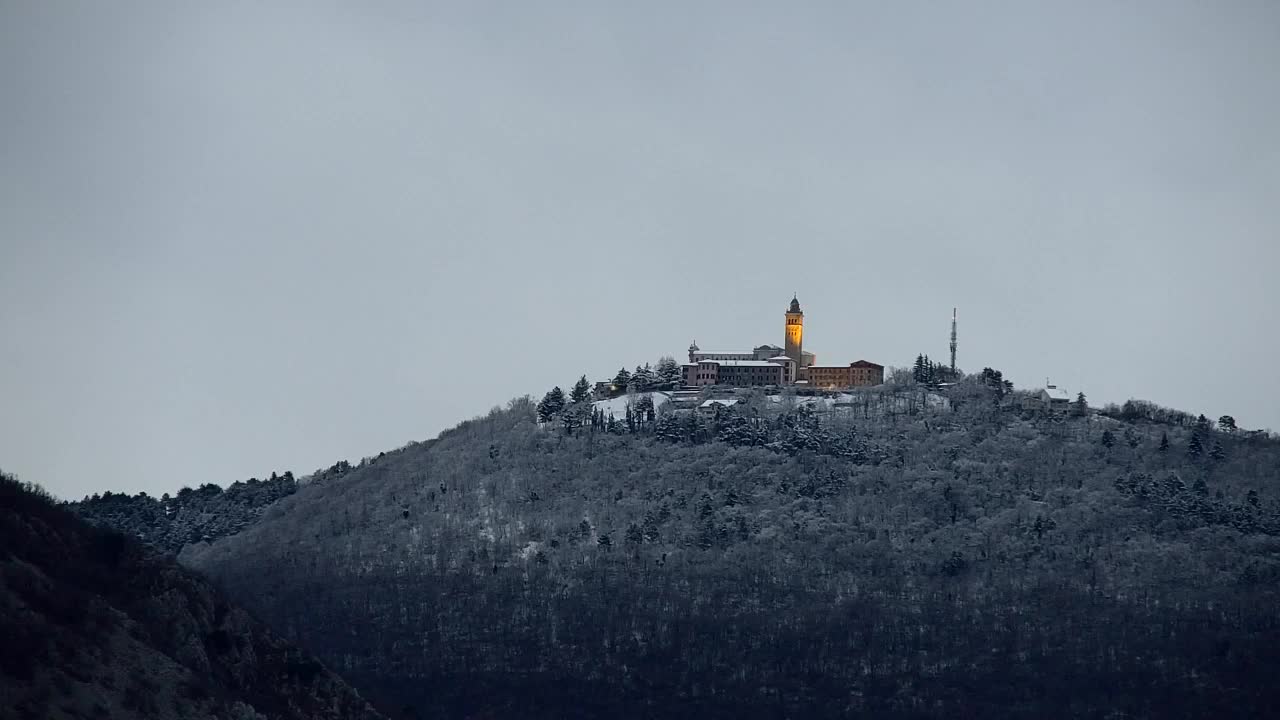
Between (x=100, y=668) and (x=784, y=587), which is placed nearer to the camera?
(x=100, y=668)

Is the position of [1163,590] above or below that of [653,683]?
above

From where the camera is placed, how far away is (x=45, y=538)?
253 feet

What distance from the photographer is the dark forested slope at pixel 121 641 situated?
65250 millimetres

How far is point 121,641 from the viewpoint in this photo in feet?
237

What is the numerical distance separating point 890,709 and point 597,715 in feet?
102

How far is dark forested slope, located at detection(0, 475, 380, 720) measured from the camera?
65250mm

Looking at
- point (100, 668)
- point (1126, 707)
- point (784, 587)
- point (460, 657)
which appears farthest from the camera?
point (784, 587)

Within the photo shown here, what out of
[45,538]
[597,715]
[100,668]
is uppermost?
[45,538]

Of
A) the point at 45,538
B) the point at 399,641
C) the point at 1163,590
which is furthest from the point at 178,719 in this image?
the point at 1163,590

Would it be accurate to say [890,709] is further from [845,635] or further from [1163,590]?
[1163,590]

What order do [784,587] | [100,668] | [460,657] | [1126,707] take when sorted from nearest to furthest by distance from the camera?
[100,668], [1126,707], [460,657], [784,587]

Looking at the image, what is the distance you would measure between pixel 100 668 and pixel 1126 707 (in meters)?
129

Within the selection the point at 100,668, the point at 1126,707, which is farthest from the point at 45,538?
the point at 1126,707

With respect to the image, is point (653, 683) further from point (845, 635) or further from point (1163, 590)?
point (1163, 590)
